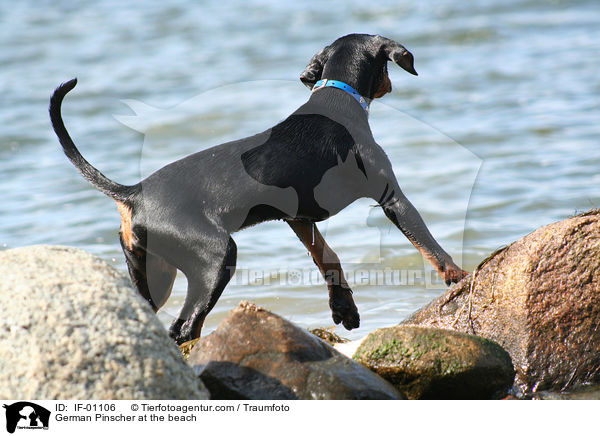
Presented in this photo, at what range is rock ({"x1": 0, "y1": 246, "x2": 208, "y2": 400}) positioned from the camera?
3053 mm

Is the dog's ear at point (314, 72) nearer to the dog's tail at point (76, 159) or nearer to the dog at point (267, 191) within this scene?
the dog at point (267, 191)

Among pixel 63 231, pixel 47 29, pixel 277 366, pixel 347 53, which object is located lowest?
pixel 47 29

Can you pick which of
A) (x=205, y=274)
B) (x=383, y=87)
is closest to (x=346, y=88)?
(x=383, y=87)

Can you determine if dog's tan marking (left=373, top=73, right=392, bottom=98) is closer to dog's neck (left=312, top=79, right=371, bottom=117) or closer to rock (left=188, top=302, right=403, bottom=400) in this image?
dog's neck (left=312, top=79, right=371, bottom=117)

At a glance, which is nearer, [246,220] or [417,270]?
[246,220]

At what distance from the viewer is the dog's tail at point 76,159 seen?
15.2ft

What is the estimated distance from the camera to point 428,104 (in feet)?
39.1

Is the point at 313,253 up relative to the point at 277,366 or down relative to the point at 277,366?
down

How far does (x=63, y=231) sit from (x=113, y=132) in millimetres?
3687

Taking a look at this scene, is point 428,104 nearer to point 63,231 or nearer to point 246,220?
point 63,231

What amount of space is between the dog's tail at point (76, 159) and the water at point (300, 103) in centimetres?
184

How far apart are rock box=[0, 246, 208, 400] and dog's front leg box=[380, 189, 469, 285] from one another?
6.85 ft
